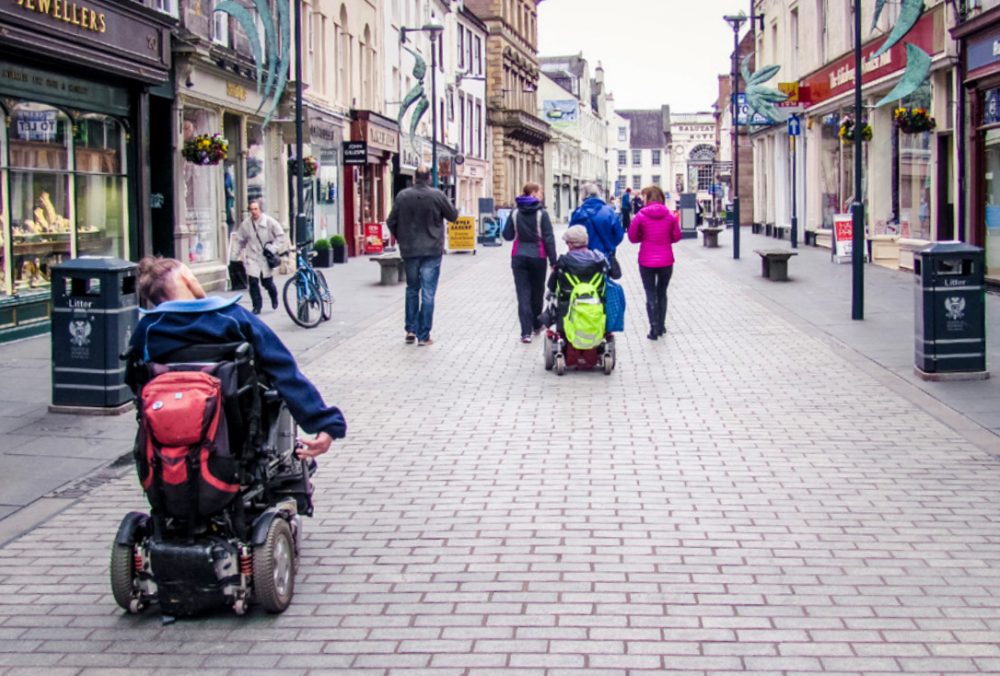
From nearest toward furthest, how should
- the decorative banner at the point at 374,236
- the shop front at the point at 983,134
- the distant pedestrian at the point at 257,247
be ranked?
1. the distant pedestrian at the point at 257,247
2. the shop front at the point at 983,134
3. the decorative banner at the point at 374,236

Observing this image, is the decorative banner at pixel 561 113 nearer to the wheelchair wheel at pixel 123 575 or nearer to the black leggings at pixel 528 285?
the black leggings at pixel 528 285

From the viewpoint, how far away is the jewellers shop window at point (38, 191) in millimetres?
15078

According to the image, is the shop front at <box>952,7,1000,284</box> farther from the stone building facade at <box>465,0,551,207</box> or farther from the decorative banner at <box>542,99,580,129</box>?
the decorative banner at <box>542,99,580,129</box>

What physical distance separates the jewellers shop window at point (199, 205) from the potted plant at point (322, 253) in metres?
5.14

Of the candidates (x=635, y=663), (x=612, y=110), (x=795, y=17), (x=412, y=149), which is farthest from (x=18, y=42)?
(x=612, y=110)

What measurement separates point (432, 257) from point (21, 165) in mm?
5069

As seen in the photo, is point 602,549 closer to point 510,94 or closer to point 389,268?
point 389,268

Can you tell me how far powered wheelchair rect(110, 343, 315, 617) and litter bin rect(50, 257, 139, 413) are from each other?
4.72m

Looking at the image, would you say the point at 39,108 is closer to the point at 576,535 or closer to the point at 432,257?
the point at 432,257

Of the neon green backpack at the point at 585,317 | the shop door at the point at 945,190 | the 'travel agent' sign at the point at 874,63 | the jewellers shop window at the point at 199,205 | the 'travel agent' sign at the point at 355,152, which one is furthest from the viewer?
the 'travel agent' sign at the point at 355,152

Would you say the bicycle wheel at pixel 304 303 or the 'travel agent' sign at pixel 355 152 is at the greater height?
the 'travel agent' sign at pixel 355 152

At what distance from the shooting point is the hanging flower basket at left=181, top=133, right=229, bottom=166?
68.3 feet

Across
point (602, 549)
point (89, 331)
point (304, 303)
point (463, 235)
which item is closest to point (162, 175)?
point (304, 303)

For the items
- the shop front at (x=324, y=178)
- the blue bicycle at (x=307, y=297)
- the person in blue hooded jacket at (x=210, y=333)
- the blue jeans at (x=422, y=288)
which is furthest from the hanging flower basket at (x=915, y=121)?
the person in blue hooded jacket at (x=210, y=333)
